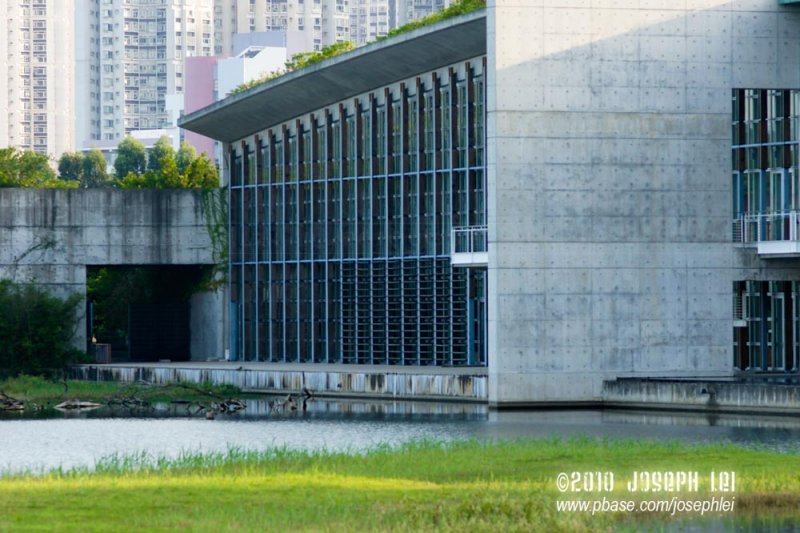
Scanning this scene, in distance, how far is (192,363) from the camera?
240ft

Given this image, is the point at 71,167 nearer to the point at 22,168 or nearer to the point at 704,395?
the point at 22,168

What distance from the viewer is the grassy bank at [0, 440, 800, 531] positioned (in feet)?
81.7

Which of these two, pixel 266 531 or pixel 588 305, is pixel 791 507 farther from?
pixel 588 305

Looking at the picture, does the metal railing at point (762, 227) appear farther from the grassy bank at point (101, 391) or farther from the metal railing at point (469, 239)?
the grassy bank at point (101, 391)

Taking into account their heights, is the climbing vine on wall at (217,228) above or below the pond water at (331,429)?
above

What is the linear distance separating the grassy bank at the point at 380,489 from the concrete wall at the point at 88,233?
1525 inches

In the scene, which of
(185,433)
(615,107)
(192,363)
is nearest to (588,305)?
(615,107)

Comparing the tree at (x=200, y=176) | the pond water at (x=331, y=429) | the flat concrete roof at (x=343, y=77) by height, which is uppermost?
the flat concrete roof at (x=343, y=77)

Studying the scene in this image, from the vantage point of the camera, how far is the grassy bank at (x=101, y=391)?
60.3 meters

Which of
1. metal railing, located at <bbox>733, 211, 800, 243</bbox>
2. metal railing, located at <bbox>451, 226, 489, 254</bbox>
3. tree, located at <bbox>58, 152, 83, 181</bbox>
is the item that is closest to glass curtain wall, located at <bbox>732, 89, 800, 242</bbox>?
metal railing, located at <bbox>733, 211, 800, 243</bbox>

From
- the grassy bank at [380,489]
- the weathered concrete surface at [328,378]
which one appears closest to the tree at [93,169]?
the weathered concrete surface at [328,378]

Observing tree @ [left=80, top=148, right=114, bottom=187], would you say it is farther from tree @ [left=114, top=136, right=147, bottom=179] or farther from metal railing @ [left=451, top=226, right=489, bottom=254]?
metal railing @ [left=451, top=226, right=489, bottom=254]

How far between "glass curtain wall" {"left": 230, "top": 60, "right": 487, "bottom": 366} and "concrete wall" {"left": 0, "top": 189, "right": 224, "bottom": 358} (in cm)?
232

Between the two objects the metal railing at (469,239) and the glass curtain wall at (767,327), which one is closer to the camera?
the glass curtain wall at (767,327)
